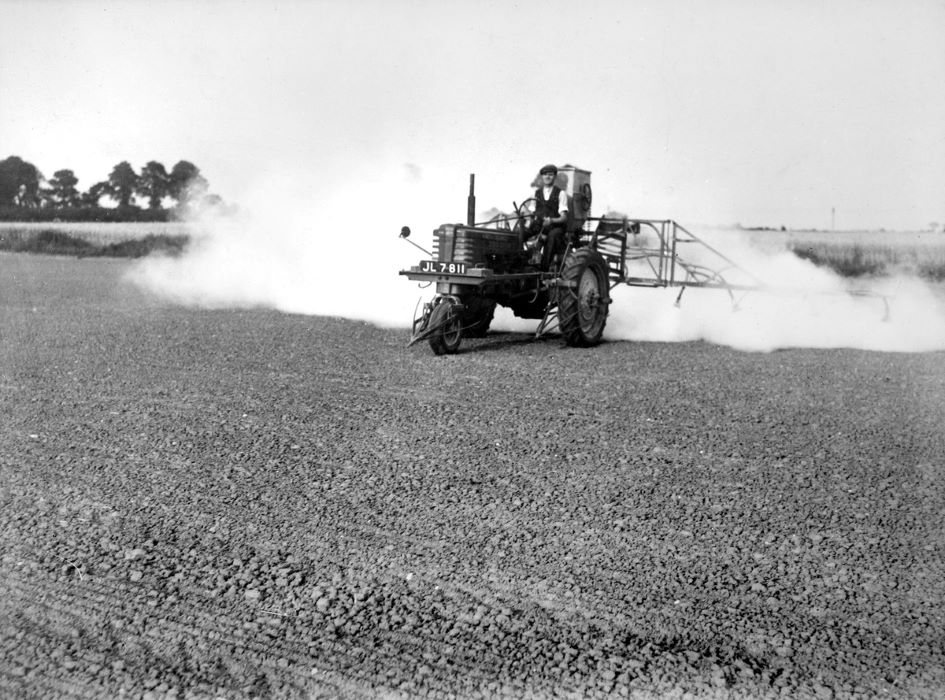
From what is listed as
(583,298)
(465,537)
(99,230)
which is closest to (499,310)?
(583,298)

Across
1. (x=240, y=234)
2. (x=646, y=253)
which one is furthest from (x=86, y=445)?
(x=240, y=234)

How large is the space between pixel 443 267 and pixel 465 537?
22.3 ft

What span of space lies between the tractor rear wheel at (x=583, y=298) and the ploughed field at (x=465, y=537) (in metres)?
2.74

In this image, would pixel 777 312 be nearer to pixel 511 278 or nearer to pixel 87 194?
pixel 511 278

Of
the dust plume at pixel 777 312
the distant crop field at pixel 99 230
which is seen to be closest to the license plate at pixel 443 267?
the dust plume at pixel 777 312

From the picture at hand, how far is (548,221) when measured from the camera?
1264cm

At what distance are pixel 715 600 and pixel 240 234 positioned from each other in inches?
710

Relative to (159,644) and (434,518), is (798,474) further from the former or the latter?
(159,644)

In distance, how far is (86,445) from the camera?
684cm

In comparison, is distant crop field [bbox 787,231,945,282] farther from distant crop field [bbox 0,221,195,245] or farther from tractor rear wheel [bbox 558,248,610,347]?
distant crop field [bbox 0,221,195,245]

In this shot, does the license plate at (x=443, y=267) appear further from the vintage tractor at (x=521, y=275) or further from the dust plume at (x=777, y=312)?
the dust plume at (x=777, y=312)

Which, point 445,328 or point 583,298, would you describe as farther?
point 583,298

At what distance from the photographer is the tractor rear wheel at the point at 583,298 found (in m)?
12.4

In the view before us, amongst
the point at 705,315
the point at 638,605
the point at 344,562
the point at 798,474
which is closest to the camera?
the point at 638,605
